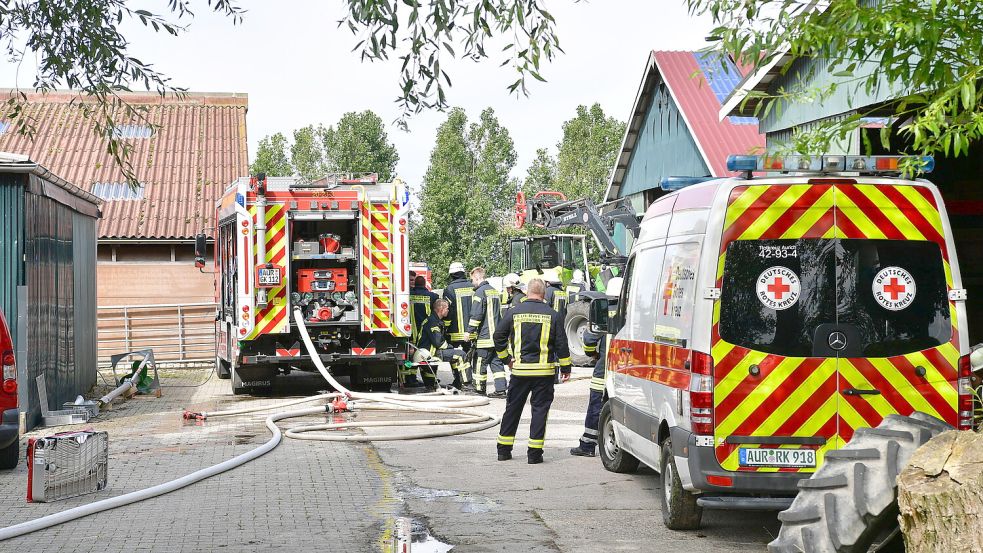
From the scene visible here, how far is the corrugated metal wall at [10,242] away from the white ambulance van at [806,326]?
830cm

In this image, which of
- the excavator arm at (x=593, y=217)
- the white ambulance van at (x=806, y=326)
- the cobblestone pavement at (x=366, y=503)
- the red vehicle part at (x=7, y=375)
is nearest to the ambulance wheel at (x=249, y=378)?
the cobblestone pavement at (x=366, y=503)

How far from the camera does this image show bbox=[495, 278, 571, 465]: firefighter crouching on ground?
415 inches

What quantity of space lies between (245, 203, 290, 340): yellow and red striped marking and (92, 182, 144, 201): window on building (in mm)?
13102

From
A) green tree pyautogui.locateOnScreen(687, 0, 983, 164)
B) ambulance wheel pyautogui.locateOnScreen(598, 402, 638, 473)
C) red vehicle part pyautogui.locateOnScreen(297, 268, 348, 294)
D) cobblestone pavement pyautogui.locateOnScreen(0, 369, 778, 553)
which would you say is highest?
green tree pyautogui.locateOnScreen(687, 0, 983, 164)

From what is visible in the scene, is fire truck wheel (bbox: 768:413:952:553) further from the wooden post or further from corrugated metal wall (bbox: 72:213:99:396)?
corrugated metal wall (bbox: 72:213:99:396)

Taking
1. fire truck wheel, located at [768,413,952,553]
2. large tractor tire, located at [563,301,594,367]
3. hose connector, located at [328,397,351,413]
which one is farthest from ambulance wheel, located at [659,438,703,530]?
large tractor tire, located at [563,301,594,367]

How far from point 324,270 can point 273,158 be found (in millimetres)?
55146

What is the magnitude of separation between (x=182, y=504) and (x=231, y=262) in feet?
27.9

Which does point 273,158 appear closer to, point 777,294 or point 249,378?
point 249,378

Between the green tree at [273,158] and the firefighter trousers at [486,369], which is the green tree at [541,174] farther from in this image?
the firefighter trousers at [486,369]

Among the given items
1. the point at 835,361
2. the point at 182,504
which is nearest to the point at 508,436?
the point at 182,504

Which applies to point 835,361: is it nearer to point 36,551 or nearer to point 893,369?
point 893,369

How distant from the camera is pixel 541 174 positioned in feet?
190

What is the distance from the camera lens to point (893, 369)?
7020 millimetres
